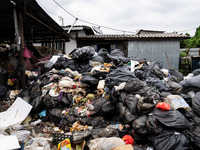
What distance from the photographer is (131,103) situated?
227cm

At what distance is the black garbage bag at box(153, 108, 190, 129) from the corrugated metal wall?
720 centimetres

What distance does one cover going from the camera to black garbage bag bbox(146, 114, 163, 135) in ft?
6.21

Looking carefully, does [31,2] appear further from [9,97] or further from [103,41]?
[103,41]

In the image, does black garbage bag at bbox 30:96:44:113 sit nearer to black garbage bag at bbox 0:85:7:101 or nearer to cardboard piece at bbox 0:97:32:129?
cardboard piece at bbox 0:97:32:129

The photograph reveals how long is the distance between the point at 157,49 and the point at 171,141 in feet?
25.8

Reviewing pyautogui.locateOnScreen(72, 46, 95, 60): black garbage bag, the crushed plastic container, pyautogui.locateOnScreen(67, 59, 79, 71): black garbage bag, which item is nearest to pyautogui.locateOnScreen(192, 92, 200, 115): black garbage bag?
the crushed plastic container

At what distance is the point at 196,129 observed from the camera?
6.88 feet

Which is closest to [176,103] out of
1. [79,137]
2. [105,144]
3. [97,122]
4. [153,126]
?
[153,126]

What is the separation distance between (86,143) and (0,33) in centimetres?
639

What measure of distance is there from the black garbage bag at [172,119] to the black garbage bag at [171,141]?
0.35 feet

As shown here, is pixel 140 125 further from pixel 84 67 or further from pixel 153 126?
pixel 84 67

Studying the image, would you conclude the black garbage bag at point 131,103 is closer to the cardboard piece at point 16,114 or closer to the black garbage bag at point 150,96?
the black garbage bag at point 150,96

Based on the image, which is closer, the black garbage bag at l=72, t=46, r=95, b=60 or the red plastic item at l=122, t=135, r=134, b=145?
the red plastic item at l=122, t=135, r=134, b=145

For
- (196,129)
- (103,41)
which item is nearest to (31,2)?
(196,129)
